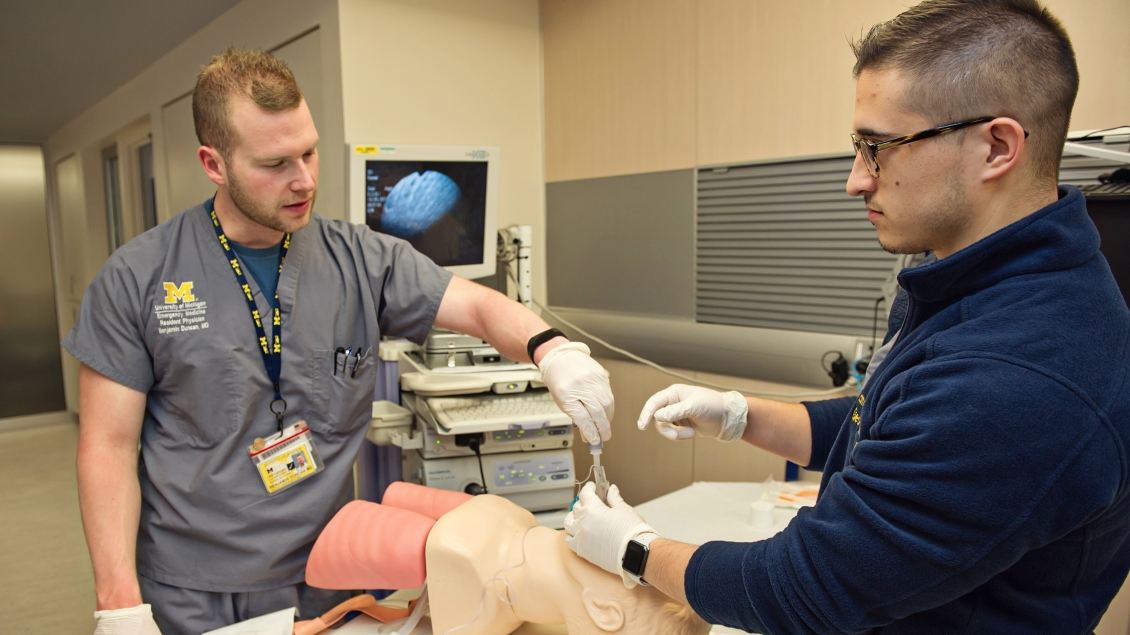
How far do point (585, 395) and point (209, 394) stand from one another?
753 mm

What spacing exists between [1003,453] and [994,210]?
0.31 meters

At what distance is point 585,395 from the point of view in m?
1.34

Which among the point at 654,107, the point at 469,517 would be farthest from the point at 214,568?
the point at 654,107

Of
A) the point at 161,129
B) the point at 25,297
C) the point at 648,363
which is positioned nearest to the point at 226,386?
the point at 648,363

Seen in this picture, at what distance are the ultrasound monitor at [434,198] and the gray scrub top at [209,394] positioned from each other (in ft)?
3.63

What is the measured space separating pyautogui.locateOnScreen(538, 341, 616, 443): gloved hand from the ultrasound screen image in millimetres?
1445

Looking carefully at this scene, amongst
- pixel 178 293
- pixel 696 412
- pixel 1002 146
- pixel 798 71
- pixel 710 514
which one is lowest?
pixel 710 514

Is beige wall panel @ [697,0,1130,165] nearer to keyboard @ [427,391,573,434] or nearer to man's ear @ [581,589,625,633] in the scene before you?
keyboard @ [427,391,573,434]

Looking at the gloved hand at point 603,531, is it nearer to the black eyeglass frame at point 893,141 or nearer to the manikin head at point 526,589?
the manikin head at point 526,589

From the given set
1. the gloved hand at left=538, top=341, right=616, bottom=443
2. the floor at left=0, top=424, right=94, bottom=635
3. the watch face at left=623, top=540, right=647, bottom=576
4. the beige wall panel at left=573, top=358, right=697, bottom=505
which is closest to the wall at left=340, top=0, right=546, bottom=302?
the beige wall panel at left=573, top=358, right=697, bottom=505

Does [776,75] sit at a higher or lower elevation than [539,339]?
higher

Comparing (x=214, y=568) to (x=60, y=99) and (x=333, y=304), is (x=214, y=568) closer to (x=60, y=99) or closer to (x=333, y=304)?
(x=333, y=304)

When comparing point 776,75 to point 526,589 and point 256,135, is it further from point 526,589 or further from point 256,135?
point 526,589

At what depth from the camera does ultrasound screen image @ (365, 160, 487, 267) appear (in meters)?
2.60
